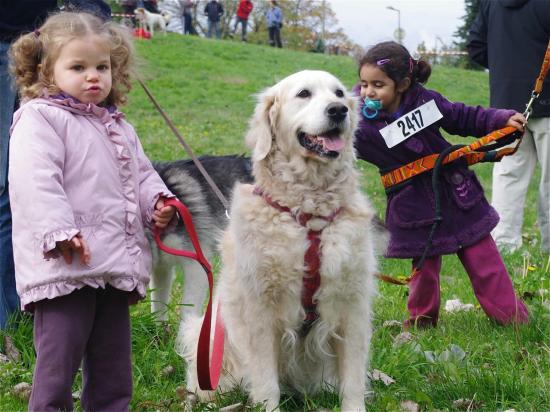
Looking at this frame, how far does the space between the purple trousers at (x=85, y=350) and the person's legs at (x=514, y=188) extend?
16.3 feet

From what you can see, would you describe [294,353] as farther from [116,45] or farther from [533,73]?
[533,73]

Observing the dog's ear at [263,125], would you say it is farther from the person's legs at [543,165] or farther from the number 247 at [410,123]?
the person's legs at [543,165]

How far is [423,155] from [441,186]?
224mm

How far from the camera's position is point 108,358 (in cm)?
314

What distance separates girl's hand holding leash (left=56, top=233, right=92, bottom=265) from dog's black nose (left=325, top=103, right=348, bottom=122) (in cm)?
133

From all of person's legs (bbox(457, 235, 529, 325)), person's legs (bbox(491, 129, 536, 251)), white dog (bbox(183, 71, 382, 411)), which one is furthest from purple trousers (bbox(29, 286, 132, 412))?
person's legs (bbox(491, 129, 536, 251))

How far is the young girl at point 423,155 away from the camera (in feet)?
14.6

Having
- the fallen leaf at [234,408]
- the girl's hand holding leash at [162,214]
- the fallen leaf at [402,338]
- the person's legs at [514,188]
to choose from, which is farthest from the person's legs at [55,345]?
the person's legs at [514,188]

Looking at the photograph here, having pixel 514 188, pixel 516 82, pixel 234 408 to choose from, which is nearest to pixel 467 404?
pixel 234 408

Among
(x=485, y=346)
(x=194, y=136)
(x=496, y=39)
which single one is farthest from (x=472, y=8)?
(x=485, y=346)

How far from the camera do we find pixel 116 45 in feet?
10.6

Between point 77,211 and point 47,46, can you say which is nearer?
point 77,211

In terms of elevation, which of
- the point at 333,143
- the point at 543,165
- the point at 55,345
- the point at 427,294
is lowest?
the point at 427,294

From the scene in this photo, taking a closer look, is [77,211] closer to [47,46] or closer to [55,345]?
[55,345]
